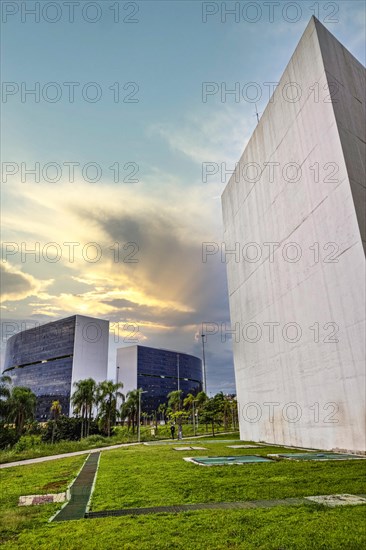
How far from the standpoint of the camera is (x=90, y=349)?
12462 centimetres

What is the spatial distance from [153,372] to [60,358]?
4729 centimetres

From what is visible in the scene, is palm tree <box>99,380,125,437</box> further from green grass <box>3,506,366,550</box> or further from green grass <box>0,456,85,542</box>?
green grass <box>3,506,366,550</box>

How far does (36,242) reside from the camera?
2555cm

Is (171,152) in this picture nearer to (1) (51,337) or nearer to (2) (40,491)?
(2) (40,491)

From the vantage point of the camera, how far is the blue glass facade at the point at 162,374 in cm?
15188

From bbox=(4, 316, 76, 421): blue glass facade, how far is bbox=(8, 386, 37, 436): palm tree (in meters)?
63.6

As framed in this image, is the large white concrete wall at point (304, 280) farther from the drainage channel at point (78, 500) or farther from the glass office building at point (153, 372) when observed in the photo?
the glass office building at point (153, 372)

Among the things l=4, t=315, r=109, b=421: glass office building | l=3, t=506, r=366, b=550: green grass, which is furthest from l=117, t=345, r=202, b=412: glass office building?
l=3, t=506, r=366, b=550: green grass

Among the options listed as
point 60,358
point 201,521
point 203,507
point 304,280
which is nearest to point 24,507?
point 203,507

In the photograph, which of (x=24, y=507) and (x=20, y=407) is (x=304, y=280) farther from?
(x=20, y=407)

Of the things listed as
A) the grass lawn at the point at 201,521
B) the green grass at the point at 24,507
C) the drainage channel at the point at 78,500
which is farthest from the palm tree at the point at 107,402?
the grass lawn at the point at 201,521

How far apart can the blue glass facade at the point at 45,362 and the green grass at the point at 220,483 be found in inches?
4442

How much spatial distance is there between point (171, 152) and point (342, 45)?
13883 millimetres

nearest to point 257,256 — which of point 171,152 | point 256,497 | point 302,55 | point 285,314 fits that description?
point 285,314
